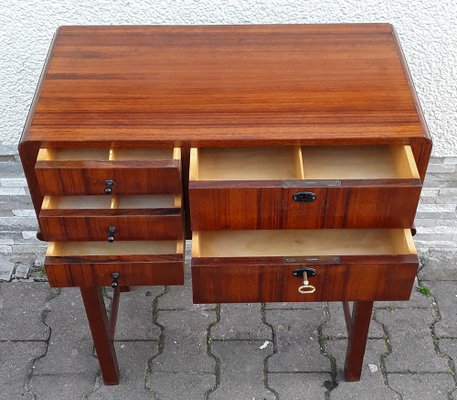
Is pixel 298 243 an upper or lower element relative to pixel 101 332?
upper

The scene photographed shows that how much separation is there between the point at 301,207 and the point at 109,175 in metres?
0.44

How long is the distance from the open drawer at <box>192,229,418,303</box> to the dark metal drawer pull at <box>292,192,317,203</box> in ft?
0.51

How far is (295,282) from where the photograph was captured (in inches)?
61.3

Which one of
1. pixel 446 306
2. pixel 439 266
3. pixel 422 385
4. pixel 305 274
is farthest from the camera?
pixel 439 266

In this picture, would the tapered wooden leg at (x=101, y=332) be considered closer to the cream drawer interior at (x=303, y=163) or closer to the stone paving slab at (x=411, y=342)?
the cream drawer interior at (x=303, y=163)

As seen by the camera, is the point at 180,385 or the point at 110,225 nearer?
the point at 110,225

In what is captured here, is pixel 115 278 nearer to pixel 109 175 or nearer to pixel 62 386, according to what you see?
pixel 109 175

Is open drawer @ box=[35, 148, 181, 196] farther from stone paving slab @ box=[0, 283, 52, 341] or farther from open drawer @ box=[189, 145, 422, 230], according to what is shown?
stone paving slab @ box=[0, 283, 52, 341]

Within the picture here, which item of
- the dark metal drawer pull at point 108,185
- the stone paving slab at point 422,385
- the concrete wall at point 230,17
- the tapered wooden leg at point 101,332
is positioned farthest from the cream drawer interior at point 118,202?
the stone paving slab at point 422,385

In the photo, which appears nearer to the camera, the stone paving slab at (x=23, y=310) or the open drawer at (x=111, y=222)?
the open drawer at (x=111, y=222)

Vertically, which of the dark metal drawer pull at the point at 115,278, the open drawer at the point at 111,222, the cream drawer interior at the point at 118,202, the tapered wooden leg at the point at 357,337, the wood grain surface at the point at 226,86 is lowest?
the tapered wooden leg at the point at 357,337

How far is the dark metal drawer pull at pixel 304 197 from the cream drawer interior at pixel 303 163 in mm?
149

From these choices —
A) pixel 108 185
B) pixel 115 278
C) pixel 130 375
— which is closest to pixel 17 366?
pixel 130 375

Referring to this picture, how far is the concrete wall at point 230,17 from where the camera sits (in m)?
1.92
